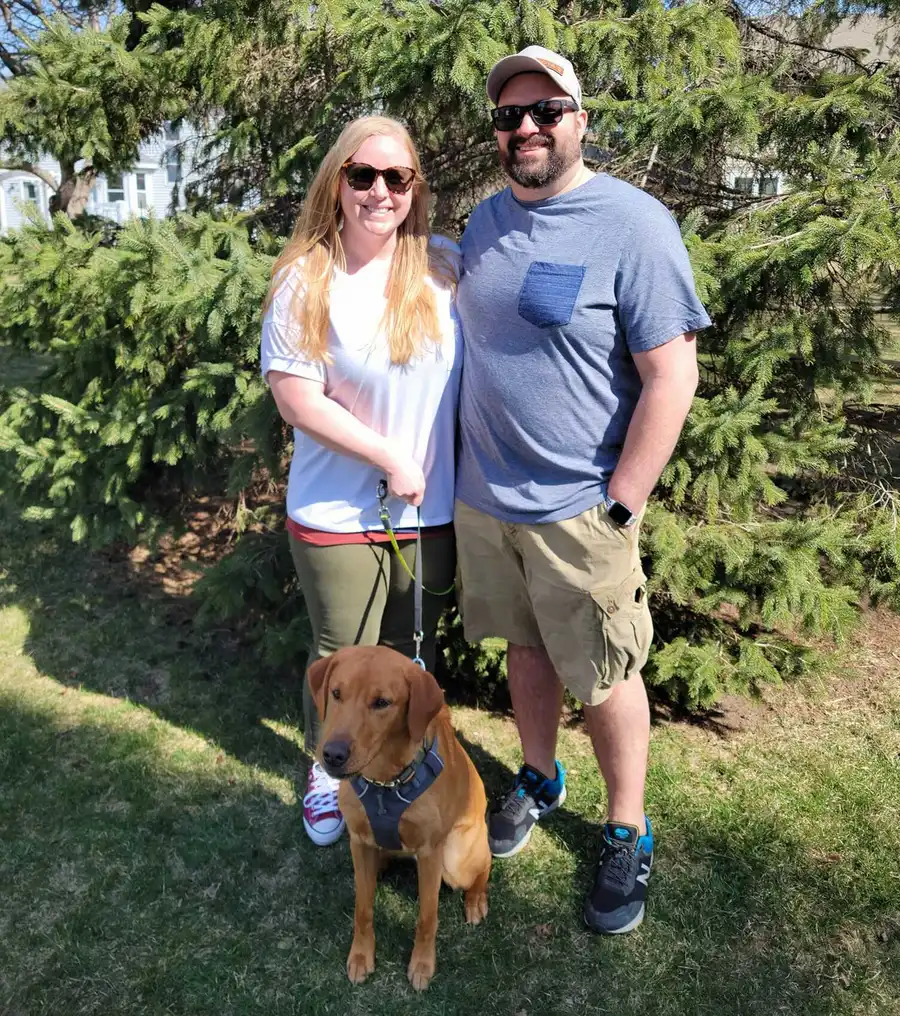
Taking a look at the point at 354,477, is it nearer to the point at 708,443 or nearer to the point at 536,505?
the point at 536,505

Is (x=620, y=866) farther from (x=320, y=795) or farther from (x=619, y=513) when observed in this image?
(x=619, y=513)

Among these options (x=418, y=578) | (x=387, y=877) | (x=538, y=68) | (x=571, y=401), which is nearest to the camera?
(x=538, y=68)

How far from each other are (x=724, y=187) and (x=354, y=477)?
240 cm

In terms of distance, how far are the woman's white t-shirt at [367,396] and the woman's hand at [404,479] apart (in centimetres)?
6

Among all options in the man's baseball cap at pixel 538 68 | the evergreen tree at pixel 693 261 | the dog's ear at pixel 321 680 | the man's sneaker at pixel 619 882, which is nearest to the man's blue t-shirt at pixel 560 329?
the man's baseball cap at pixel 538 68

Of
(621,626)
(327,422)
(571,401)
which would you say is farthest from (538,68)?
(621,626)

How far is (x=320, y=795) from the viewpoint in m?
3.10

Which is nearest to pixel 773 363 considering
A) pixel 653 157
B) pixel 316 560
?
pixel 653 157

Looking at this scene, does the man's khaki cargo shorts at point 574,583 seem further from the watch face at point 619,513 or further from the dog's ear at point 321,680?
the dog's ear at point 321,680

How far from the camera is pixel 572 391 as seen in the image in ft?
7.35

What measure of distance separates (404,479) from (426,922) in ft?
4.65

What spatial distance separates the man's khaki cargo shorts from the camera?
2375mm

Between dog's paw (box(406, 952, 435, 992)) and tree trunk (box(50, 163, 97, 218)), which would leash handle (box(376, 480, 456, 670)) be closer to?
dog's paw (box(406, 952, 435, 992))

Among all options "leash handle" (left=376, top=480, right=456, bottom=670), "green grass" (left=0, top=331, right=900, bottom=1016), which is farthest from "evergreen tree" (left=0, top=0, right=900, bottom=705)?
"leash handle" (left=376, top=480, right=456, bottom=670)
